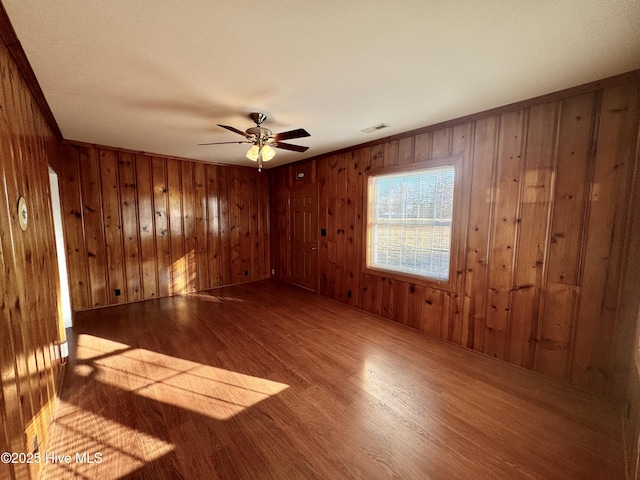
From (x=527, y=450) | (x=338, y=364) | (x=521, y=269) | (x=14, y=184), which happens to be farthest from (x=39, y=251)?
(x=521, y=269)

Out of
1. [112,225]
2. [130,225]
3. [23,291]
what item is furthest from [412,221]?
[112,225]

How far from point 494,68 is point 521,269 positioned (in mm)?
1809

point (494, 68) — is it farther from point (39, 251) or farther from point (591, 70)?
point (39, 251)

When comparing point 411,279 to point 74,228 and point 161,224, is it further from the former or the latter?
point 74,228

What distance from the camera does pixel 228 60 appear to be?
1732mm

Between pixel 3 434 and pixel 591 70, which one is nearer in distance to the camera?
pixel 3 434

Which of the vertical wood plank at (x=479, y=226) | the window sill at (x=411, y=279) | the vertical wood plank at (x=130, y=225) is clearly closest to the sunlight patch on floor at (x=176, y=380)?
the vertical wood plank at (x=130, y=225)

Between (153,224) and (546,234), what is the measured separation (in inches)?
219

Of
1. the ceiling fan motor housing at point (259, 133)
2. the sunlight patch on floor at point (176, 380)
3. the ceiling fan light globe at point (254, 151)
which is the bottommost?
the sunlight patch on floor at point (176, 380)

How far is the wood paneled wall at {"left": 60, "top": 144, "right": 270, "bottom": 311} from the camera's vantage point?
13.0ft

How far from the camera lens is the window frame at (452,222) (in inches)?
114

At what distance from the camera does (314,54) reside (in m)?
1.68

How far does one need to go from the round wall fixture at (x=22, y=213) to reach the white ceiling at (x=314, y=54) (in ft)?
3.15

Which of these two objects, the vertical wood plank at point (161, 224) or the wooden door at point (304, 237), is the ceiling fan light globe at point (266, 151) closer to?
the wooden door at point (304, 237)
